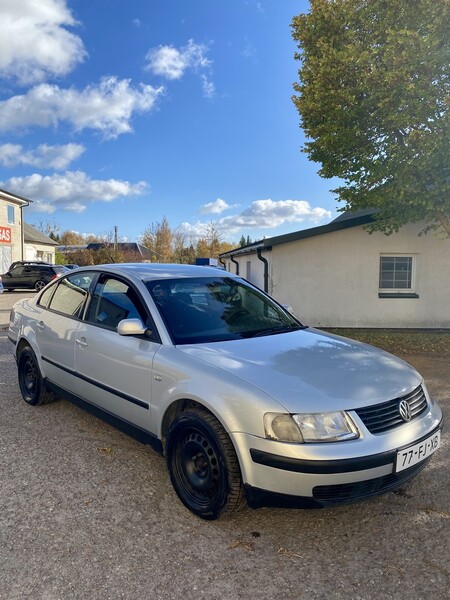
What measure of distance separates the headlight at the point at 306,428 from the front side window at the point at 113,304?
1.41 metres

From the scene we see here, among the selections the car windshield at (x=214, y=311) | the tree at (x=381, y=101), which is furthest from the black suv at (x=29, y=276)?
the car windshield at (x=214, y=311)

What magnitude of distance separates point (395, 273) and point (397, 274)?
6 cm

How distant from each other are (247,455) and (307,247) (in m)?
9.19

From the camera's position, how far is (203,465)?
2762 millimetres

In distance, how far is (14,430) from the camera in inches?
165

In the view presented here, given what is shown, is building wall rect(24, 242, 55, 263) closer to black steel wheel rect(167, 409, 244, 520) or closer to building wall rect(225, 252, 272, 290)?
building wall rect(225, 252, 272, 290)

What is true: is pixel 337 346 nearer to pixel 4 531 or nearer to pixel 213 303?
pixel 213 303

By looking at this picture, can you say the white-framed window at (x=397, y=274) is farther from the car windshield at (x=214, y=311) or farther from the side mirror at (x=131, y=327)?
the side mirror at (x=131, y=327)

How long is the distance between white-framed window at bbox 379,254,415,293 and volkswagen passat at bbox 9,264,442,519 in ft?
26.5

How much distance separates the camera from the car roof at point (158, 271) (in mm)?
3768

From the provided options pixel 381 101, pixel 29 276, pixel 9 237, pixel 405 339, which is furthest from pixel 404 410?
pixel 9 237

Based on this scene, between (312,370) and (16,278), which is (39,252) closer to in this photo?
(16,278)

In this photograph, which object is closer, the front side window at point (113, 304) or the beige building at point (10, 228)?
the front side window at point (113, 304)

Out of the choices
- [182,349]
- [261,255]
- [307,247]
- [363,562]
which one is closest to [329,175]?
[307,247]
